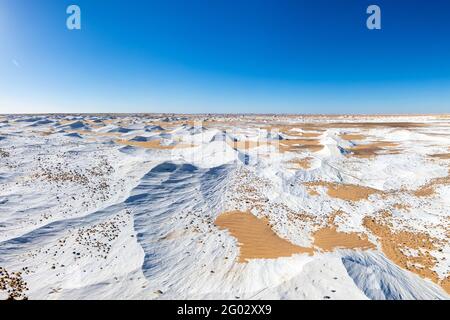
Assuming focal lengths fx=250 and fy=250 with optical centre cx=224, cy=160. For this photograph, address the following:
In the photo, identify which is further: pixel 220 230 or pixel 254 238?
pixel 220 230

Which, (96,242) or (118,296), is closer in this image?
(118,296)

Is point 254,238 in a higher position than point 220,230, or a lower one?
lower

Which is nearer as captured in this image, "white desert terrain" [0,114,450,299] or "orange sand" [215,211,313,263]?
"white desert terrain" [0,114,450,299]

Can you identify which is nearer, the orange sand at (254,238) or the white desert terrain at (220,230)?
the white desert terrain at (220,230)

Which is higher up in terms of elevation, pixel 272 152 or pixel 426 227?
pixel 272 152
